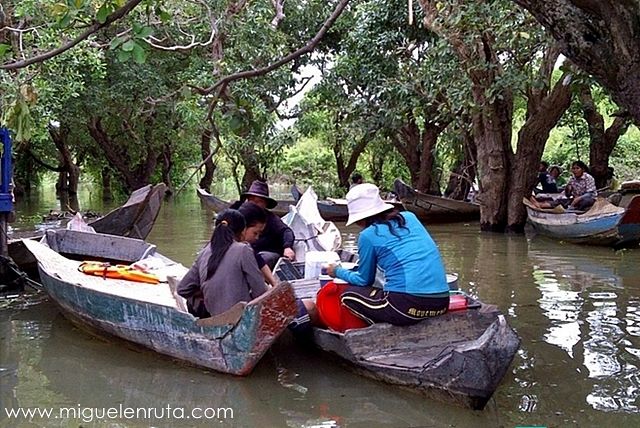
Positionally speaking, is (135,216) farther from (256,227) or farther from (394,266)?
(394,266)

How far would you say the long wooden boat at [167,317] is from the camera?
4312 millimetres

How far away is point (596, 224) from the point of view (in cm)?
1081

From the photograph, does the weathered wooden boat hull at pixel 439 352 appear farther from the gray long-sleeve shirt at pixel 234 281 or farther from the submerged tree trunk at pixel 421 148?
the submerged tree trunk at pixel 421 148

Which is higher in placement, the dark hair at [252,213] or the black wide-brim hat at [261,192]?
the black wide-brim hat at [261,192]

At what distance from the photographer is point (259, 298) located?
13.9 ft

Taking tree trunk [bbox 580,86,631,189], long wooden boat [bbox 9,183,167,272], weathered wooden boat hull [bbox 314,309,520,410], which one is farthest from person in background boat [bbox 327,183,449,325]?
tree trunk [bbox 580,86,631,189]

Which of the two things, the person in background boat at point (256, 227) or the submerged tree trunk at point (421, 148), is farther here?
the submerged tree trunk at point (421, 148)

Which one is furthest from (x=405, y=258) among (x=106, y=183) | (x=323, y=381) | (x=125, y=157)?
(x=106, y=183)

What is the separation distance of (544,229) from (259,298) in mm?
9253

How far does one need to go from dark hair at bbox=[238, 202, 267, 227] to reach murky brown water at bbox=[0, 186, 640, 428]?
1.03 m

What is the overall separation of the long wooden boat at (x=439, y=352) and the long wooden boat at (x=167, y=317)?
1.63ft

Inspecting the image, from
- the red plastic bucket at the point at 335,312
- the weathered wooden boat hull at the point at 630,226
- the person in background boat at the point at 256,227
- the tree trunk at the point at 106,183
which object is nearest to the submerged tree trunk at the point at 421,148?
the weathered wooden boat hull at the point at 630,226

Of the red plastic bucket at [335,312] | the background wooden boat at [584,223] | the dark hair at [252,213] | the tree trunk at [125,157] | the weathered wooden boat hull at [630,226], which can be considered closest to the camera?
the red plastic bucket at [335,312]

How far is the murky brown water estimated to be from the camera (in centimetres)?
405
